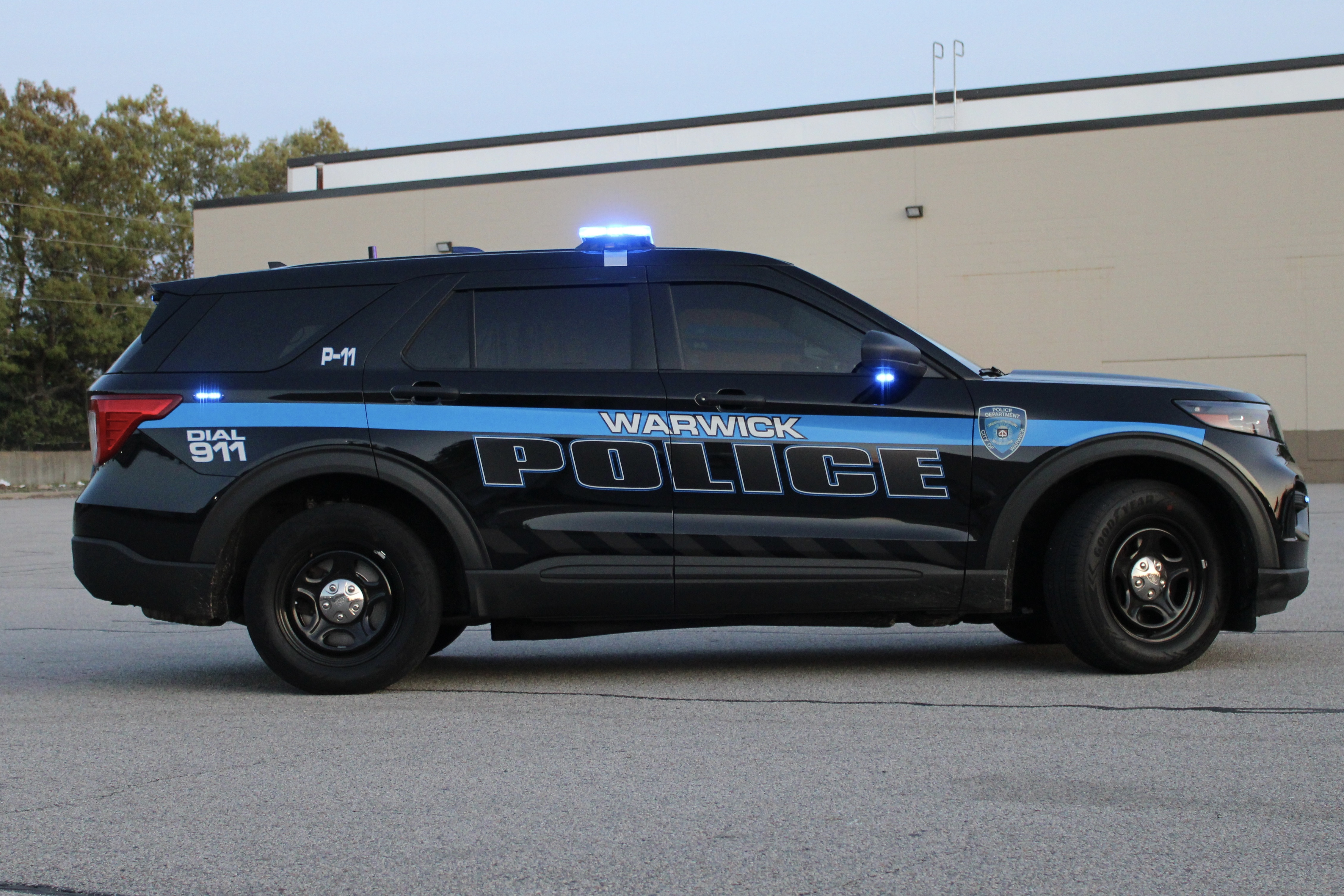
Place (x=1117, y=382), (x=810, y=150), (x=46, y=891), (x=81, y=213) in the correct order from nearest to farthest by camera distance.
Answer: (x=46, y=891), (x=1117, y=382), (x=810, y=150), (x=81, y=213)

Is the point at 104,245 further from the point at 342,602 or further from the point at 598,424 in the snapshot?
the point at 598,424

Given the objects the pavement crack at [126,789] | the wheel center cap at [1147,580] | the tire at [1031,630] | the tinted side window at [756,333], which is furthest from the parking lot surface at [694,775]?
the tinted side window at [756,333]

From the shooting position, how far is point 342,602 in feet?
18.4

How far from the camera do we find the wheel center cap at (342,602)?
562cm

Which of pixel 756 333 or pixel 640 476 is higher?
pixel 756 333

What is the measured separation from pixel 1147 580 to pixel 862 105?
92.4 feet

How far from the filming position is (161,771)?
4.36 metres

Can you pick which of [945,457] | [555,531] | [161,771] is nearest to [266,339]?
[555,531]

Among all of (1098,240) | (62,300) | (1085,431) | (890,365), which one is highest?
(62,300)

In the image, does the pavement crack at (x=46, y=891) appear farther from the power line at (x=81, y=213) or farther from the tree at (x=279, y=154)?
the tree at (x=279, y=154)

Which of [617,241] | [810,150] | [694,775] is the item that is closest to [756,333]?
[617,241]

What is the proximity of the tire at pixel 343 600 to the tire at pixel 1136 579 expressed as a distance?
2626 millimetres

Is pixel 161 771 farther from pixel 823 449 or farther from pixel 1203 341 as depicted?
pixel 1203 341

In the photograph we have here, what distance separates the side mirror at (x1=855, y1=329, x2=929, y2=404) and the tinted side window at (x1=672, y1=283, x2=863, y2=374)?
0.13 meters
